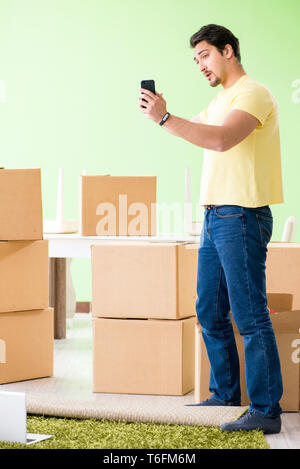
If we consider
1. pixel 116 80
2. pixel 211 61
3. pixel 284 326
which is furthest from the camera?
pixel 116 80

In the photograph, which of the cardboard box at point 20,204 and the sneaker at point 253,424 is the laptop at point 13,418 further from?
the cardboard box at point 20,204

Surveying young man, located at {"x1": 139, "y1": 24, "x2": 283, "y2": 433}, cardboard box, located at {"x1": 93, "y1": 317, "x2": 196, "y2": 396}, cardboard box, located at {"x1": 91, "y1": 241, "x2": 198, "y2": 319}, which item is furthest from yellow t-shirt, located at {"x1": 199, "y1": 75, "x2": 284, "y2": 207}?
cardboard box, located at {"x1": 93, "y1": 317, "x2": 196, "y2": 396}

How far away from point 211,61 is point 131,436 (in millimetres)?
1122

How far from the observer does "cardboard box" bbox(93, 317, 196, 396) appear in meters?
2.74

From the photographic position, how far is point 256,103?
2.07 metres

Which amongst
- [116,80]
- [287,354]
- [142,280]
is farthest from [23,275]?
[116,80]

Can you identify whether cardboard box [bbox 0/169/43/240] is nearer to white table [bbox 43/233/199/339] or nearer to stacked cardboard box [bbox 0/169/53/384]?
stacked cardboard box [bbox 0/169/53/384]

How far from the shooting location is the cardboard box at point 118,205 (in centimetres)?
321

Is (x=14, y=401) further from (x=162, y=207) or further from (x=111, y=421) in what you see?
(x=162, y=207)

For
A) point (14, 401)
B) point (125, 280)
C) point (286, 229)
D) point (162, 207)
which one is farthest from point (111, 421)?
point (162, 207)

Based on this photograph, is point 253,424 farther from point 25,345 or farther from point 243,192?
point 25,345

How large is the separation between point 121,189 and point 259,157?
1.18 m

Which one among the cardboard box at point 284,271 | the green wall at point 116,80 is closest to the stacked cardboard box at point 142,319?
the cardboard box at point 284,271

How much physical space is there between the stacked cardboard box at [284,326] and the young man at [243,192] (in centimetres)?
31
